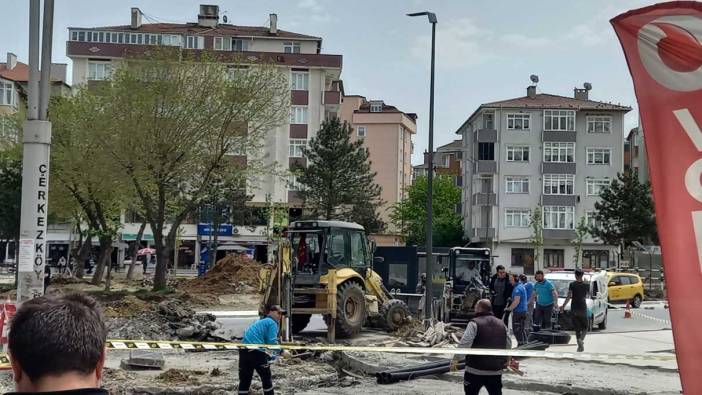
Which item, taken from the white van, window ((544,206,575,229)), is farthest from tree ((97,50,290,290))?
window ((544,206,575,229))

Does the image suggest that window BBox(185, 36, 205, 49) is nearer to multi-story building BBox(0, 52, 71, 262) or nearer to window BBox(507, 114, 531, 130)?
multi-story building BBox(0, 52, 71, 262)

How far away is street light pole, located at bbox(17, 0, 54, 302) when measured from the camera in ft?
27.9

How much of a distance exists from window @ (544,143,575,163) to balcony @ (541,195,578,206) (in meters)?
3.38

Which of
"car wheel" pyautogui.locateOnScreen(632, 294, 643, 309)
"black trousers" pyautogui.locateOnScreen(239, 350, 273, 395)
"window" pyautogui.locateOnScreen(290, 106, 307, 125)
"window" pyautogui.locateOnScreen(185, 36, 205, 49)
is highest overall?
"window" pyautogui.locateOnScreen(185, 36, 205, 49)

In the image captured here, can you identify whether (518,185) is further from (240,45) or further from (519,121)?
(240,45)

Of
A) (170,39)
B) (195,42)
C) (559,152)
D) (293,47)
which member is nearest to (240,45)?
(195,42)

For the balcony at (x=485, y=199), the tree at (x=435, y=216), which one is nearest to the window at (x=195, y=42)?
the tree at (x=435, y=216)

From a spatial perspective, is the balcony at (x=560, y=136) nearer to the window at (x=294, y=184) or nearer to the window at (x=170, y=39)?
the window at (x=294, y=184)

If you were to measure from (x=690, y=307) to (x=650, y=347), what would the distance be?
17410 millimetres

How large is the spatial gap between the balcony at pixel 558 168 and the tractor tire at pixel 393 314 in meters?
55.3

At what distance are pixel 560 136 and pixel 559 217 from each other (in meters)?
7.57

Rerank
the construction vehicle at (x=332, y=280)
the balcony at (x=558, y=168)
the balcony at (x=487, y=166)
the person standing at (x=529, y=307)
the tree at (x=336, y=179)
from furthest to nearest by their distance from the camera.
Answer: the balcony at (x=487, y=166), the balcony at (x=558, y=168), the tree at (x=336, y=179), the person standing at (x=529, y=307), the construction vehicle at (x=332, y=280)

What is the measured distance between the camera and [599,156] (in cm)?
7212

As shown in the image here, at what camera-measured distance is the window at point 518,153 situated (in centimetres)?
7294
